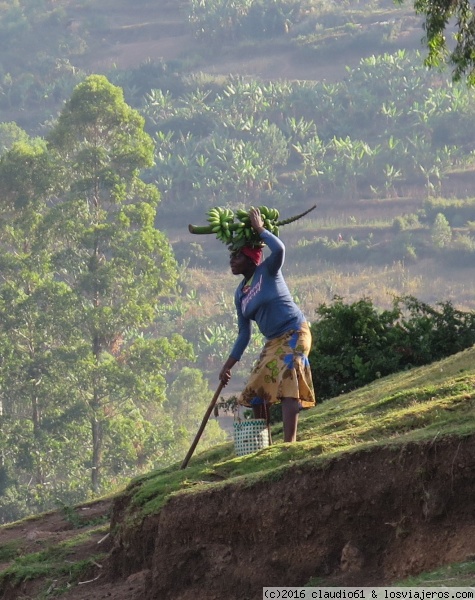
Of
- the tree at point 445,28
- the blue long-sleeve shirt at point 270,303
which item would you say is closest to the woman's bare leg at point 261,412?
the blue long-sleeve shirt at point 270,303

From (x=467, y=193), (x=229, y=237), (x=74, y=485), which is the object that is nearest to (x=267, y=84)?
(x=467, y=193)

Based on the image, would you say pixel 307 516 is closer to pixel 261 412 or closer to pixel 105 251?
pixel 261 412

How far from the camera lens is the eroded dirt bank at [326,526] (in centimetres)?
748

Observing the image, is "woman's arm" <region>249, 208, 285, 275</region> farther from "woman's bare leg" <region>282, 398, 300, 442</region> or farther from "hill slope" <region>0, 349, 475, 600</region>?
"hill slope" <region>0, 349, 475, 600</region>

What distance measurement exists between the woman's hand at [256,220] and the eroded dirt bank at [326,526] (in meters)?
1.86

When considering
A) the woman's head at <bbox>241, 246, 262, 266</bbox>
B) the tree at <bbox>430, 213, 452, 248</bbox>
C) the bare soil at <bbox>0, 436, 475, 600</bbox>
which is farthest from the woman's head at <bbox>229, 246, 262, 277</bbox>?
the tree at <bbox>430, 213, 452, 248</bbox>

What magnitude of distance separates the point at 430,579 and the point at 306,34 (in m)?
92.6

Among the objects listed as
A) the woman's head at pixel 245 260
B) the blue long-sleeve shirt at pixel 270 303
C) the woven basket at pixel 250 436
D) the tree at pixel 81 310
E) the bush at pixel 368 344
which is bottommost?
the tree at pixel 81 310

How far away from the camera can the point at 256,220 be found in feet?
31.3

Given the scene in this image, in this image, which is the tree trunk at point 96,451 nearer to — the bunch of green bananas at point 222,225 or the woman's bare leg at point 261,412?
the woman's bare leg at point 261,412

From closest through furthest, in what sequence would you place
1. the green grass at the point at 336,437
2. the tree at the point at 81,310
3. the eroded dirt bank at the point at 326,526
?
the eroded dirt bank at the point at 326,526, the green grass at the point at 336,437, the tree at the point at 81,310

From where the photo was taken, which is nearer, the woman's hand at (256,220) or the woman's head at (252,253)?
the woman's hand at (256,220)

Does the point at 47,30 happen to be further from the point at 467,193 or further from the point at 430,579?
the point at 430,579

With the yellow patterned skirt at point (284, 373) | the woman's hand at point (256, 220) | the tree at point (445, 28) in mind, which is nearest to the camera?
the yellow patterned skirt at point (284, 373)
